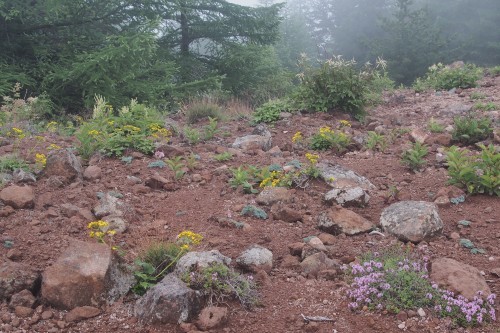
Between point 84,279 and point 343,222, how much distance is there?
2070mm

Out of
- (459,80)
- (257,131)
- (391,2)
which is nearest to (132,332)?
(257,131)

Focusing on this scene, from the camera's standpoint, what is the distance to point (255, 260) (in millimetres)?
3195

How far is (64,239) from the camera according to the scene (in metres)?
3.44

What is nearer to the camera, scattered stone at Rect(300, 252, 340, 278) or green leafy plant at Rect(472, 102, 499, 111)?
scattered stone at Rect(300, 252, 340, 278)

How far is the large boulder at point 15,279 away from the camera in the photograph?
2.76 m

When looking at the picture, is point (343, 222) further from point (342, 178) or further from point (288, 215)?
point (342, 178)

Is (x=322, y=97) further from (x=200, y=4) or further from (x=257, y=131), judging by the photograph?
(x=200, y=4)

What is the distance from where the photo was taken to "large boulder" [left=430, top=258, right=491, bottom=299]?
2.78m

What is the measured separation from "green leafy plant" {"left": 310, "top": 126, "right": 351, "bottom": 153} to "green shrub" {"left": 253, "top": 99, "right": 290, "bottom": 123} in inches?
66.4

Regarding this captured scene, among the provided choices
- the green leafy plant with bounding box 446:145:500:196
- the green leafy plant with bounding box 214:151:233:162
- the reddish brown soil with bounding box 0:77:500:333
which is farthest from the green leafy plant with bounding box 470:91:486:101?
the green leafy plant with bounding box 214:151:233:162

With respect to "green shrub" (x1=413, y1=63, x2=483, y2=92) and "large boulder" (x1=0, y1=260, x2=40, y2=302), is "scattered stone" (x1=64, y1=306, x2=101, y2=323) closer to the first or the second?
"large boulder" (x1=0, y1=260, x2=40, y2=302)

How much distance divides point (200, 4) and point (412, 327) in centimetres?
1500

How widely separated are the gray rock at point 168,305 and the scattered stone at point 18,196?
5.88ft

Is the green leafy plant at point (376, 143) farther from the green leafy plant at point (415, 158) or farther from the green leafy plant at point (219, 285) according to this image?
the green leafy plant at point (219, 285)
